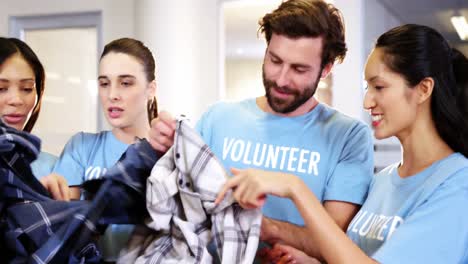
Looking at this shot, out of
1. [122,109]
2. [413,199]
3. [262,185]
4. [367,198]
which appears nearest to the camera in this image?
[262,185]

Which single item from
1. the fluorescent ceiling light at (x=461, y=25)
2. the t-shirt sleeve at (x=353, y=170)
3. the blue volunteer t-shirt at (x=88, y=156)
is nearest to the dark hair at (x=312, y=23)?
the t-shirt sleeve at (x=353, y=170)

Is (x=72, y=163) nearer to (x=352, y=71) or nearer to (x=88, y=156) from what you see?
(x=88, y=156)

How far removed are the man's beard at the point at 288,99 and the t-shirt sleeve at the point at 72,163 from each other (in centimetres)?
50

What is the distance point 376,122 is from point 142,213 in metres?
0.50

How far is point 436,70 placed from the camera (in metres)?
1.03

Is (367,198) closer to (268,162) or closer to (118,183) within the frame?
(268,162)

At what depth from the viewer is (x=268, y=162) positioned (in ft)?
3.80

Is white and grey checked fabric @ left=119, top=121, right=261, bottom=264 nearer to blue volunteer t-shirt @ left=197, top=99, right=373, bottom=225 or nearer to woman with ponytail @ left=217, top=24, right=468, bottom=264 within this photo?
woman with ponytail @ left=217, top=24, right=468, bottom=264

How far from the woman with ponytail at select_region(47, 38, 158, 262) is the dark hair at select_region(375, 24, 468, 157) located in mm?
695

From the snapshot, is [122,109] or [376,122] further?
[122,109]

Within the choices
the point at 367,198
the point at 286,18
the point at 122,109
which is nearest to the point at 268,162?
Answer: the point at 367,198

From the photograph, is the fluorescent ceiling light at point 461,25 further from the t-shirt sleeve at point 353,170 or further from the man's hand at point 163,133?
the man's hand at point 163,133

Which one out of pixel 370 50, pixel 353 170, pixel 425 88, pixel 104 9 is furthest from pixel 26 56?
pixel 104 9

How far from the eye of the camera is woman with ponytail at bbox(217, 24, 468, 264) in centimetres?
92
